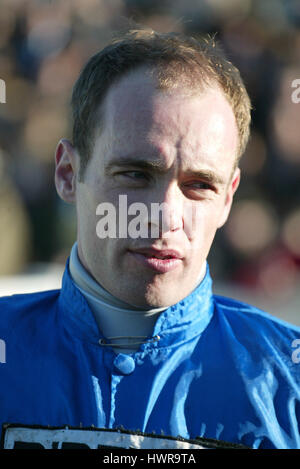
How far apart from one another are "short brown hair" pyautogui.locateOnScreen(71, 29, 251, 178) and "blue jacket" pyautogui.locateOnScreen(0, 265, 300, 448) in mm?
394

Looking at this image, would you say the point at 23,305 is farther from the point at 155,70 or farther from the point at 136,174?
the point at 155,70

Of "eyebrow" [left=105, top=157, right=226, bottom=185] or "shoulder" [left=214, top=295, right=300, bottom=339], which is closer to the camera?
"eyebrow" [left=105, top=157, right=226, bottom=185]

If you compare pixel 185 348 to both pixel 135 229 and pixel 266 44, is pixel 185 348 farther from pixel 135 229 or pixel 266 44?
pixel 266 44

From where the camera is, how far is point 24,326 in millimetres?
1626

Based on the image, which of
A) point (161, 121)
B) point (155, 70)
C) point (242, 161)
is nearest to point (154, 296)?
point (161, 121)

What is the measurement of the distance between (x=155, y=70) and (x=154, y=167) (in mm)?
229

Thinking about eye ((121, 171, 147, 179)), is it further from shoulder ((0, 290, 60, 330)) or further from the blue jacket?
shoulder ((0, 290, 60, 330))

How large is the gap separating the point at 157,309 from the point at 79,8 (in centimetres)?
343

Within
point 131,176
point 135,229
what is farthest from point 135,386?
point 131,176

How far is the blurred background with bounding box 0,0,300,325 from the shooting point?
13.2 ft

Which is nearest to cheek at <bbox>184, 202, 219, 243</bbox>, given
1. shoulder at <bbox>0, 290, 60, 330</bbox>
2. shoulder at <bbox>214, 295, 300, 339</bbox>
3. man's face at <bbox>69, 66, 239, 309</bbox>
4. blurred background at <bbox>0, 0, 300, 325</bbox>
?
man's face at <bbox>69, 66, 239, 309</bbox>

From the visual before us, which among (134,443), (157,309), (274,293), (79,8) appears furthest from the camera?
(79,8)

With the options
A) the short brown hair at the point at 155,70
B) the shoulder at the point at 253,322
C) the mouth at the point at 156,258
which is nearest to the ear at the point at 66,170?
the short brown hair at the point at 155,70

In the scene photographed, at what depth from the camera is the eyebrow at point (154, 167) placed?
1411 mm
